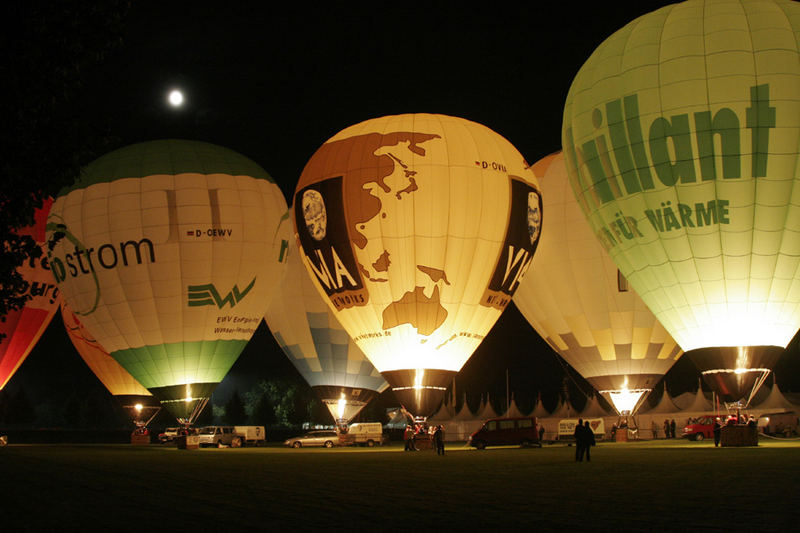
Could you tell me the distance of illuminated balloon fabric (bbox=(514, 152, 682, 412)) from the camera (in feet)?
91.5

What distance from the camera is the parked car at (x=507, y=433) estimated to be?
2619 centimetres

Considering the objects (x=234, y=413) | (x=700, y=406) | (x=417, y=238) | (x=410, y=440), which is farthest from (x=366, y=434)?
(x=234, y=413)

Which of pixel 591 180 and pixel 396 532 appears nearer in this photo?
pixel 396 532

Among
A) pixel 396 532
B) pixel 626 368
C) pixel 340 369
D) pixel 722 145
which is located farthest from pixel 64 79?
pixel 340 369

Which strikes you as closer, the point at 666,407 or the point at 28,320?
the point at 28,320

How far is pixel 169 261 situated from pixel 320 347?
8113 millimetres

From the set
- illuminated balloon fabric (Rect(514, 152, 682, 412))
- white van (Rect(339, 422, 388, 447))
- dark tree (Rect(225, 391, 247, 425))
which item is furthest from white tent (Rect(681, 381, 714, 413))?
dark tree (Rect(225, 391, 247, 425))

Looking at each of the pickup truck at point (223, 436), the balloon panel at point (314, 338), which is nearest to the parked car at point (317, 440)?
the pickup truck at point (223, 436)

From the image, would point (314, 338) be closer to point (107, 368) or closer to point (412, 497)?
point (107, 368)

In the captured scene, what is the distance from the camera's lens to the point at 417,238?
74.6 ft

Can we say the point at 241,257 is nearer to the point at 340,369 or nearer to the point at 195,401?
the point at 195,401

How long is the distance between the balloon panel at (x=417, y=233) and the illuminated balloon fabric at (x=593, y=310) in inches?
173

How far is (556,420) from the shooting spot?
41.4 m

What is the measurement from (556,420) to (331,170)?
71.7ft
